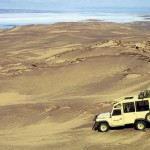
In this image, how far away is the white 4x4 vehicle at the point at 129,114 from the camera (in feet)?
54.3

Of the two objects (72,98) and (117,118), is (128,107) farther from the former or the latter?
(72,98)

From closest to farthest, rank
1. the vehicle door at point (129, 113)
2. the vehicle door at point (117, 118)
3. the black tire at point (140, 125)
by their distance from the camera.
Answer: the black tire at point (140, 125) < the vehicle door at point (129, 113) < the vehicle door at point (117, 118)

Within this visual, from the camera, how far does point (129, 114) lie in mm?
16828

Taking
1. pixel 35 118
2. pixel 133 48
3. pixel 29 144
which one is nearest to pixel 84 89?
pixel 35 118

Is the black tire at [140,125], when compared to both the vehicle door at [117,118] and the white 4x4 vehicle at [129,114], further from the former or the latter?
the vehicle door at [117,118]

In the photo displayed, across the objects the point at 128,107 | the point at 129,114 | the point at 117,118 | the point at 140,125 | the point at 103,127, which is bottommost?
the point at 103,127

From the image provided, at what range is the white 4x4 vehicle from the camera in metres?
16.6

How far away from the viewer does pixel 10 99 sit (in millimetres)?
28719

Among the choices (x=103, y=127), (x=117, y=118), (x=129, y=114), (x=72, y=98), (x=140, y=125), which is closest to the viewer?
(x=140, y=125)

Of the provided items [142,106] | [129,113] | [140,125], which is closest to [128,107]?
[129,113]

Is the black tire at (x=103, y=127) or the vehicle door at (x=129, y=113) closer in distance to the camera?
the vehicle door at (x=129, y=113)

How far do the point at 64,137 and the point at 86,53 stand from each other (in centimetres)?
→ 2231

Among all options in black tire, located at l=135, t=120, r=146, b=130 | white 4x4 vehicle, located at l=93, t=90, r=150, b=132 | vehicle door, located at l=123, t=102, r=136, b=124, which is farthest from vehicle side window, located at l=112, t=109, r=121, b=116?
black tire, located at l=135, t=120, r=146, b=130

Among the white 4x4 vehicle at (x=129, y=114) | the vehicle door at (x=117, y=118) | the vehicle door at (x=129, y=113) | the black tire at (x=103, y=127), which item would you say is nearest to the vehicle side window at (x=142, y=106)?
the white 4x4 vehicle at (x=129, y=114)
